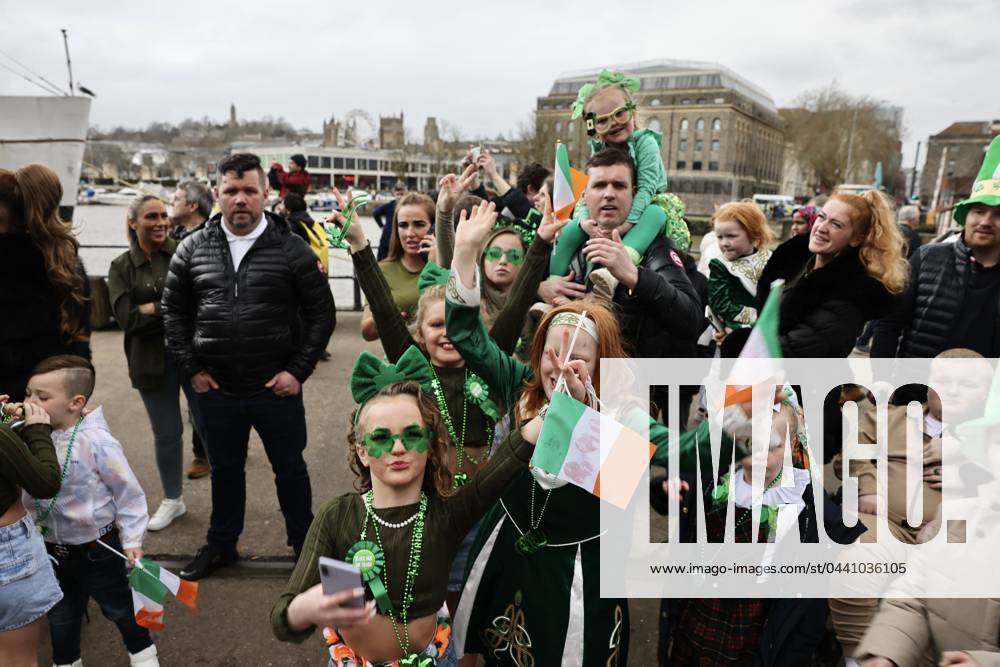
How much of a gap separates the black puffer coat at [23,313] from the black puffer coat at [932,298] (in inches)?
175

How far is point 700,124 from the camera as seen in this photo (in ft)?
255

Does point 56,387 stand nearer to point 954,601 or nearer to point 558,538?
point 558,538

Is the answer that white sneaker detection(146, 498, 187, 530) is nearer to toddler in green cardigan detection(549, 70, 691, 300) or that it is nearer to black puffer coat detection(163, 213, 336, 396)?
black puffer coat detection(163, 213, 336, 396)

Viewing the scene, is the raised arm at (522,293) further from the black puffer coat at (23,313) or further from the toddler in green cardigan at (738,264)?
→ the black puffer coat at (23,313)

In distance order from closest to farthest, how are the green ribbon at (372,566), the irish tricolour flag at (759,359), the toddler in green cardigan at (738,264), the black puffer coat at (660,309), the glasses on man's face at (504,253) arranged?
the irish tricolour flag at (759,359) → the green ribbon at (372,566) → the black puffer coat at (660,309) → the glasses on man's face at (504,253) → the toddler in green cardigan at (738,264)

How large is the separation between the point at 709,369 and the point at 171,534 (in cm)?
335

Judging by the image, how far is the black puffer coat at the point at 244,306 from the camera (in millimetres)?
3076

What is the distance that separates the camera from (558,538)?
2.02 m

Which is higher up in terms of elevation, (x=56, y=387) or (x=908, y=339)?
(x=908, y=339)

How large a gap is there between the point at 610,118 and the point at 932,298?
206cm

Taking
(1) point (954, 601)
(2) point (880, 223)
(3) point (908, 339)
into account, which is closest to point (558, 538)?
(1) point (954, 601)

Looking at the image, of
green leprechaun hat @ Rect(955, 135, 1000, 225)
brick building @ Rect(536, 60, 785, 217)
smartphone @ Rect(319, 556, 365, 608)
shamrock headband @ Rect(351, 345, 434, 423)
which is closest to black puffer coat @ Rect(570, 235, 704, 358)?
shamrock headband @ Rect(351, 345, 434, 423)

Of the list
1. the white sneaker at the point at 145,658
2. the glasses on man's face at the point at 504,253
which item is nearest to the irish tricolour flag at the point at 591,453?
the glasses on man's face at the point at 504,253

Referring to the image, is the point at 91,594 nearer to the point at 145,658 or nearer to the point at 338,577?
the point at 145,658
